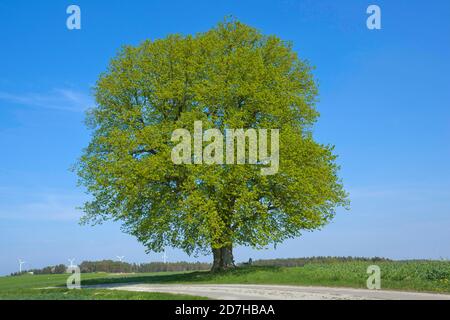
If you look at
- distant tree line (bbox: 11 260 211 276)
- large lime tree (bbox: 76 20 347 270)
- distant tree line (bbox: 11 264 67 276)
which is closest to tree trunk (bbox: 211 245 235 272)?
large lime tree (bbox: 76 20 347 270)

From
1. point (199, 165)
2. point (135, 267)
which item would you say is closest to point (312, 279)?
point (199, 165)

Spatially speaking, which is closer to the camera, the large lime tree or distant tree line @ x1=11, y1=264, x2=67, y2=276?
the large lime tree

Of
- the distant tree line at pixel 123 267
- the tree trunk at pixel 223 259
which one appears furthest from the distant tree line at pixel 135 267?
the tree trunk at pixel 223 259

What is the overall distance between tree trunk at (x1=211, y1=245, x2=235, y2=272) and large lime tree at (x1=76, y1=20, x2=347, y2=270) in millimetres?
90

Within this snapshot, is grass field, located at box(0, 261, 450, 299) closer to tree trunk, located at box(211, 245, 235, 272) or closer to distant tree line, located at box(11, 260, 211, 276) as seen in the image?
tree trunk, located at box(211, 245, 235, 272)

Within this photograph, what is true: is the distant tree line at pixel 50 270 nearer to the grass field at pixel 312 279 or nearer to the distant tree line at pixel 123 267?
the distant tree line at pixel 123 267

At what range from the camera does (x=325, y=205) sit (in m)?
43.9

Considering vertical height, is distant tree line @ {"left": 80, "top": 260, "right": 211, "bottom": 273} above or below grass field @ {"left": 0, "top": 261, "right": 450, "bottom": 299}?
below

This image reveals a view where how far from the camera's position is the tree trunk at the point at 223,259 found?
44.6 metres

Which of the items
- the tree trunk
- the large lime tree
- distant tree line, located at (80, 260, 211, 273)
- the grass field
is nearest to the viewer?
the grass field

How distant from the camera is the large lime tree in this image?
126 feet

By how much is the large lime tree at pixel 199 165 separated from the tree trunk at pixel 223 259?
0.29ft
